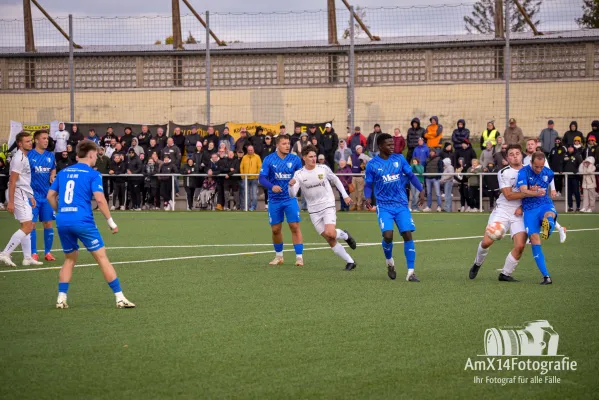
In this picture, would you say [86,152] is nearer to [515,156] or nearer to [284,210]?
[284,210]

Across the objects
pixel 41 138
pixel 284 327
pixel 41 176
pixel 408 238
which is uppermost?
pixel 41 138

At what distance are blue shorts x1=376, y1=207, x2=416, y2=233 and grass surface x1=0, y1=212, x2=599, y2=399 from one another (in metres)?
0.71

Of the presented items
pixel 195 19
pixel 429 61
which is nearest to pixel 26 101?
pixel 195 19

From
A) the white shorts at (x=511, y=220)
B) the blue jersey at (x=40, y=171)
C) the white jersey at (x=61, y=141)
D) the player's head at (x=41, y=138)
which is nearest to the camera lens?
the white shorts at (x=511, y=220)

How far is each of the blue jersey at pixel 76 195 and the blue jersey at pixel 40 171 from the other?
518 cm

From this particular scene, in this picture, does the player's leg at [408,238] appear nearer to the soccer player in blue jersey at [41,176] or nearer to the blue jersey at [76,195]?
the blue jersey at [76,195]

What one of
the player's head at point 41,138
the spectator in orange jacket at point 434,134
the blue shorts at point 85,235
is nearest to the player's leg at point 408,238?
the blue shorts at point 85,235

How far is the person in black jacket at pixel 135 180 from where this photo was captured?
29.8m

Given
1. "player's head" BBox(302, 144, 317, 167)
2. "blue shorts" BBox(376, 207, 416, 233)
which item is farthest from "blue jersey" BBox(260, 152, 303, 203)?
"blue shorts" BBox(376, 207, 416, 233)

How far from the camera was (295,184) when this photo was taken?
14.1 meters

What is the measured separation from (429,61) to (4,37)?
15180mm

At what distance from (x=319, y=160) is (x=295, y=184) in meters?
13.3

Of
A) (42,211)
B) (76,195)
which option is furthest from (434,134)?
(76,195)

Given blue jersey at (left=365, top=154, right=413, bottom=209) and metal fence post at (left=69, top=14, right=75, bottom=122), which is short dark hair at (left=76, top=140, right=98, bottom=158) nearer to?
blue jersey at (left=365, top=154, right=413, bottom=209)
